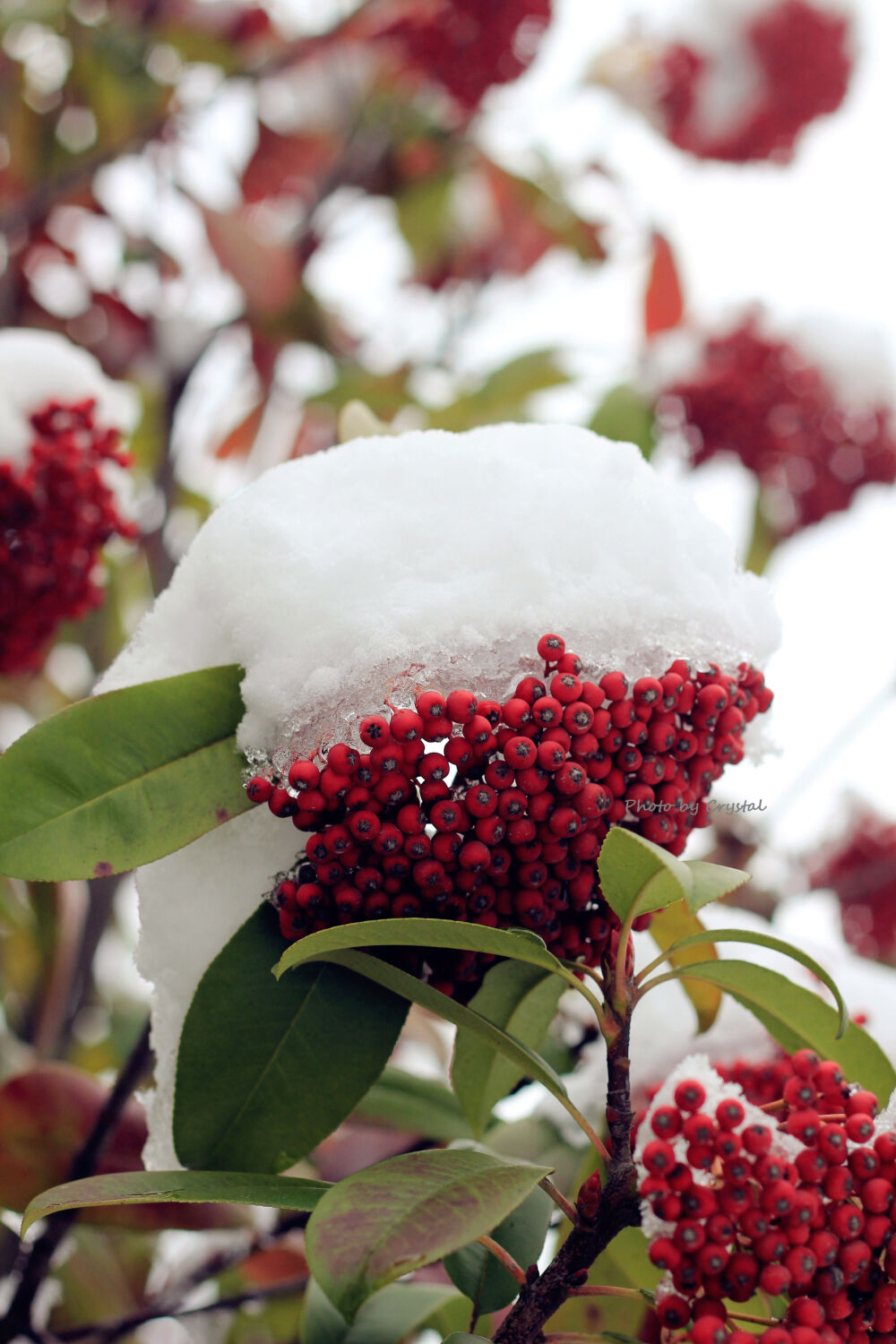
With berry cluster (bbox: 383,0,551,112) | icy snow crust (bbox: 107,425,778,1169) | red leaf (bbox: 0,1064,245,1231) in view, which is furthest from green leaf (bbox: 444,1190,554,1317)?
berry cluster (bbox: 383,0,551,112)

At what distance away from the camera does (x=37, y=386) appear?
1.23 m

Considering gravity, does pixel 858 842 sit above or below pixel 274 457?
below

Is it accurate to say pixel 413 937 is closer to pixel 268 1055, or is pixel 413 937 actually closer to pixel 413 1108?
pixel 268 1055

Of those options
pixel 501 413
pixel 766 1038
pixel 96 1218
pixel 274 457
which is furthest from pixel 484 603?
pixel 274 457

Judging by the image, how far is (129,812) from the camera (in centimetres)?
72

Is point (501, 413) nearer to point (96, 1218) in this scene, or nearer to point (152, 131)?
point (152, 131)

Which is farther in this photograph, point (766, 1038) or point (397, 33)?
point (397, 33)

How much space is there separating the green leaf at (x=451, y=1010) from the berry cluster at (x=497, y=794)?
32 millimetres

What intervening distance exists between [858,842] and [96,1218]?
1.67 metres

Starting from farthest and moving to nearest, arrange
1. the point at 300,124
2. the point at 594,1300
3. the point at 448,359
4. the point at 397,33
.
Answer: the point at 448,359 → the point at 300,124 → the point at 397,33 → the point at 594,1300

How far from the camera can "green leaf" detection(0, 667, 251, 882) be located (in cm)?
70

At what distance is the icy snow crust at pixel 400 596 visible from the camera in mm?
697

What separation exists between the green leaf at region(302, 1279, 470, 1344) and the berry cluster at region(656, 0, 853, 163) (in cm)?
233

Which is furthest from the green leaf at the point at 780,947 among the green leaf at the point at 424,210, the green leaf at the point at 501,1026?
the green leaf at the point at 424,210
